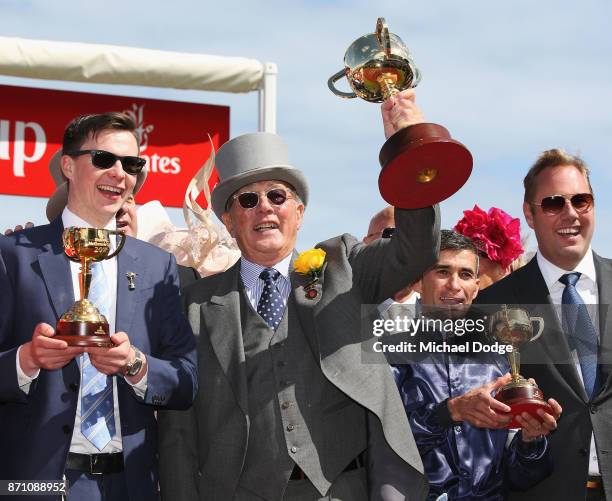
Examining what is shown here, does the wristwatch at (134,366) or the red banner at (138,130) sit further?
the red banner at (138,130)

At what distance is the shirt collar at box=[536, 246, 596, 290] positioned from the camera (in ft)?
21.5

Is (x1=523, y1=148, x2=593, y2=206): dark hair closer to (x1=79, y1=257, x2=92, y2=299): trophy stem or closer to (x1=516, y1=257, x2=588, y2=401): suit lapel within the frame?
(x1=516, y1=257, x2=588, y2=401): suit lapel

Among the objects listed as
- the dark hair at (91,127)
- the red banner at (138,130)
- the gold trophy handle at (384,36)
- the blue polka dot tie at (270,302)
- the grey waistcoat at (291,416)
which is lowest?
the grey waistcoat at (291,416)

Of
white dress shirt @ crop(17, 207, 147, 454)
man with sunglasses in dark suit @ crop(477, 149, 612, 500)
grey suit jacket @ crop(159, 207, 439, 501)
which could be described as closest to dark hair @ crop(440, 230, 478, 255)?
man with sunglasses in dark suit @ crop(477, 149, 612, 500)

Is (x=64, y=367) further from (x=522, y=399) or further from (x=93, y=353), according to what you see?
(x=522, y=399)

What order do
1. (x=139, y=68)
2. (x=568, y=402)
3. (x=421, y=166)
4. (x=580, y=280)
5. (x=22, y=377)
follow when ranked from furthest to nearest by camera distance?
(x=139, y=68)
(x=580, y=280)
(x=568, y=402)
(x=421, y=166)
(x=22, y=377)

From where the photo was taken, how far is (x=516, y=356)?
18.7ft

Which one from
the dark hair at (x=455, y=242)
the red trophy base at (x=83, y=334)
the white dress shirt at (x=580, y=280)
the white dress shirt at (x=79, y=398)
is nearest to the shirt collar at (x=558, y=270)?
the white dress shirt at (x=580, y=280)

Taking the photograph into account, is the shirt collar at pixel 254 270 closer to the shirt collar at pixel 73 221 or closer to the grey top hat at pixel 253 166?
the grey top hat at pixel 253 166

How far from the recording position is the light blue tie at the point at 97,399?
5219 mm

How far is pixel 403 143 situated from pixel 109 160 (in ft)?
5.41

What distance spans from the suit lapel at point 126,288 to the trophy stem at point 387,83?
1.62 meters

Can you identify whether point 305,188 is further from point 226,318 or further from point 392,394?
point 392,394

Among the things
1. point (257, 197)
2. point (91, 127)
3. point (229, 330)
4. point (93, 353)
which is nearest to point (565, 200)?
point (257, 197)
